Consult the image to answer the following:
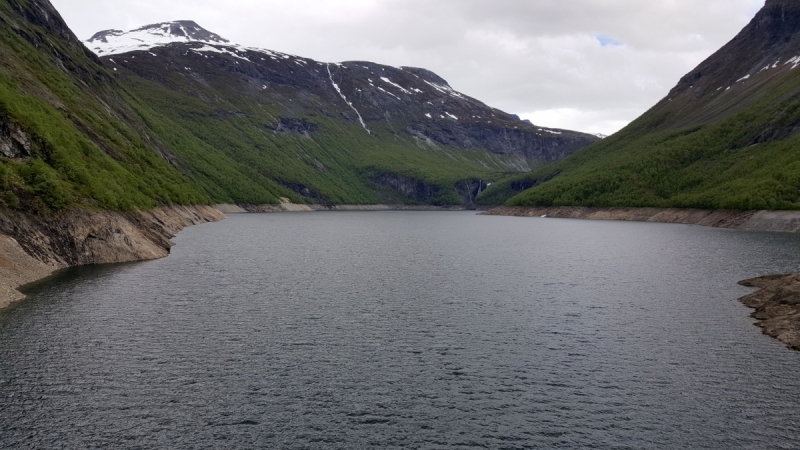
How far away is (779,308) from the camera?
4097cm

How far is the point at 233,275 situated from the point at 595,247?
66.0 metres

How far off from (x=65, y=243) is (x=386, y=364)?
45.8 m

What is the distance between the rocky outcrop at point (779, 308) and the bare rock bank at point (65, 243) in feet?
179

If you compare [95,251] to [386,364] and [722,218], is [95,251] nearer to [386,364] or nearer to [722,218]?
[386,364]

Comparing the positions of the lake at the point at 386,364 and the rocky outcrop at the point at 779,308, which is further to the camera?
the rocky outcrop at the point at 779,308

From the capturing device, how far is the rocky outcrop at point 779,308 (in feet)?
116

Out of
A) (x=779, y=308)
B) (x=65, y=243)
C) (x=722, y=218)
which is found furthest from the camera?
(x=722, y=218)

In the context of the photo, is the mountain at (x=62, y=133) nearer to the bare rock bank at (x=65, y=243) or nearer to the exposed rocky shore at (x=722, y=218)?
the bare rock bank at (x=65, y=243)

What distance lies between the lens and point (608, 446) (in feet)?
68.8

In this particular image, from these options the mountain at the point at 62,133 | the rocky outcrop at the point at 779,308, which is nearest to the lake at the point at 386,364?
the rocky outcrop at the point at 779,308

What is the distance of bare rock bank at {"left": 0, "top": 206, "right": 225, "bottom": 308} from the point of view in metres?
47.5

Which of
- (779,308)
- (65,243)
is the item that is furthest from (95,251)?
(779,308)

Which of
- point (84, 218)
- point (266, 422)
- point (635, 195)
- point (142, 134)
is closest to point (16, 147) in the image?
point (84, 218)

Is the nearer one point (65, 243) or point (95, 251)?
point (65, 243)
